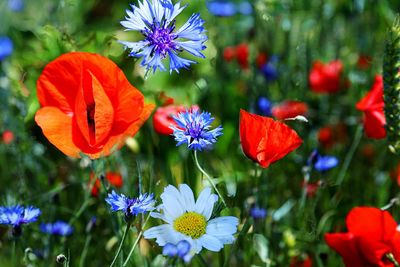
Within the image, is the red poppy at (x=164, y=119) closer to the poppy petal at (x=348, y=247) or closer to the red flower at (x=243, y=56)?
the poppy petal at (x=348, y=247)

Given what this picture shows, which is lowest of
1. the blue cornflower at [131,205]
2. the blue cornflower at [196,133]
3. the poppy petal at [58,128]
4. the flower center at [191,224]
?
the flower center at [191,224]

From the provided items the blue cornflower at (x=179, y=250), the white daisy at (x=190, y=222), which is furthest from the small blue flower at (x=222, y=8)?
the blue cornflower at (x=179, y=250)

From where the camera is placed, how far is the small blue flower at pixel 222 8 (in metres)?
1.59

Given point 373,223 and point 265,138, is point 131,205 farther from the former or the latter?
point 373,223

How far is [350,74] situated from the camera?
1.59 m

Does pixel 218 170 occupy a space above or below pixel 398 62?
below

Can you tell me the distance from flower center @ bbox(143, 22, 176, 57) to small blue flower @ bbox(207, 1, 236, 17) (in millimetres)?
820

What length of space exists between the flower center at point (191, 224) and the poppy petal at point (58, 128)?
0.53 feet

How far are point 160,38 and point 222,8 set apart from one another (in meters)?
0.96

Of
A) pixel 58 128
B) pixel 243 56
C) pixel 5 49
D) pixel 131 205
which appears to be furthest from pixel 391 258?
pixel 5 49

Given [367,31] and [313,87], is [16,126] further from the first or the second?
[367,31]

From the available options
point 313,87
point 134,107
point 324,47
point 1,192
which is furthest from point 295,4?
point 134,107

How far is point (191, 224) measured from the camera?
0.72m

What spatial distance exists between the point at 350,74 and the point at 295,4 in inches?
8.5
